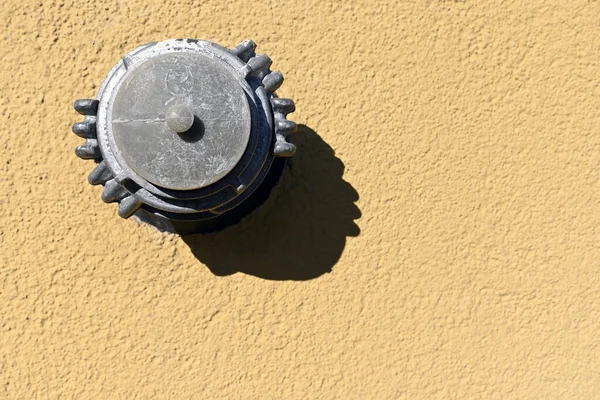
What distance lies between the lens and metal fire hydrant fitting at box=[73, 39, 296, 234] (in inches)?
38.7

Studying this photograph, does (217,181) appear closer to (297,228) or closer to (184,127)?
(184,127)

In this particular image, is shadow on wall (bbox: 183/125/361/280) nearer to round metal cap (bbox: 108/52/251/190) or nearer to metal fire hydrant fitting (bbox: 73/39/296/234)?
metal fire hydrant fitting (bbox: 73/39/296/234)

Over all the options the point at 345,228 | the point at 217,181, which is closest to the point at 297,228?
the point at 345,228

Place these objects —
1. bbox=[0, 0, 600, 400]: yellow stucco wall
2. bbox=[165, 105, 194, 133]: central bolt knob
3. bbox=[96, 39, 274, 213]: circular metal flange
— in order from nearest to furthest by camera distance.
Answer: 1. bbox=[165, 105, 194, 133]: central bolt knob
2. bbox=[96, 39, 274, 213]: circular metal flange
3. bbox=[0, 0, 600, 400]: yellow stucco wall

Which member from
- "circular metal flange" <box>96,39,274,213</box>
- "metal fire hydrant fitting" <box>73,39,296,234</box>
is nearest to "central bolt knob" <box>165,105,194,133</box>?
"metal fire hydrant fitting" <box>73,39,296,234</box>

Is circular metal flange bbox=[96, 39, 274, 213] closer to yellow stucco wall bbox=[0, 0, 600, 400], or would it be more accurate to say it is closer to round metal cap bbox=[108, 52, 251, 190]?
round metal cap bbox=[108, 52, 251, 190]

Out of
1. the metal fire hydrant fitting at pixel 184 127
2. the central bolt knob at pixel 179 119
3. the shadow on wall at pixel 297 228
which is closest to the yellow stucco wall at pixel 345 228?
the shadow on wall at pixel 297 228

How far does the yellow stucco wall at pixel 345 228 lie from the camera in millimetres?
1358

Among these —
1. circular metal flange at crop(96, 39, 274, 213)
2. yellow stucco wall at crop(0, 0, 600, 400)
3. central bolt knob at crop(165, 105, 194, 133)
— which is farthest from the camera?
yellow stucco wall at crop(0, 0, 600, 400)

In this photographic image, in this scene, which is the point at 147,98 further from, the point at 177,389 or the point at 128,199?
the point at 177,389

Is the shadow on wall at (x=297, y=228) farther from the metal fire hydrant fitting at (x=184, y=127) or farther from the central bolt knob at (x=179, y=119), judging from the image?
the central bolt knob at (x=179, y=119)

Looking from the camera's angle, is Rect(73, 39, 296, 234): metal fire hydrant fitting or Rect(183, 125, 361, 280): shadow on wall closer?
Rect(73, 39, 296, 234): metal fire hydrant fitting

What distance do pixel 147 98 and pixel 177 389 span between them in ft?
2.62

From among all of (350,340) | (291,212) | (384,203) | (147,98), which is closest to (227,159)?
(147,98)
